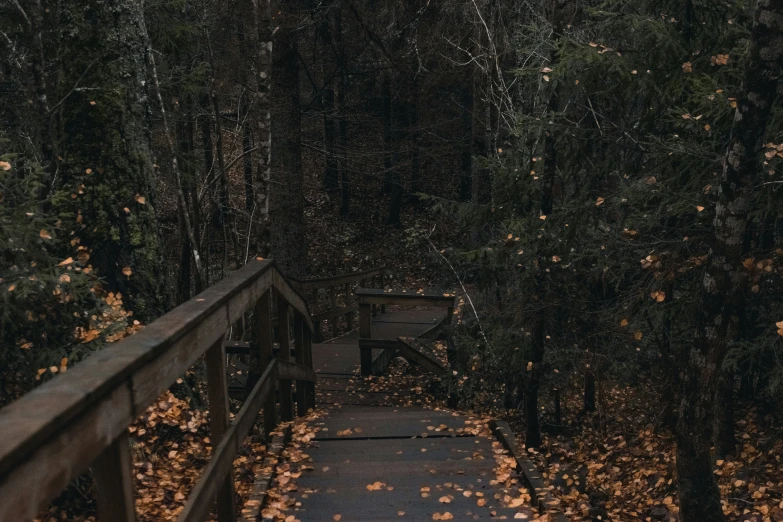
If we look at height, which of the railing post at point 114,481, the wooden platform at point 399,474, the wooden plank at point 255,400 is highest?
the railing post at point 114,481

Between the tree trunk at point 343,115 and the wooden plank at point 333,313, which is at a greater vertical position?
the tree trunk at point 343,115

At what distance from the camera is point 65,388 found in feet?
5.19

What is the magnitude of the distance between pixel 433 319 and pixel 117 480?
1262 cm

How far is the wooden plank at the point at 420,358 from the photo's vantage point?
9711 millimetres

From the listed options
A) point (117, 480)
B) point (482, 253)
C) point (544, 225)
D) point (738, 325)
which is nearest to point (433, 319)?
point (482, 253)

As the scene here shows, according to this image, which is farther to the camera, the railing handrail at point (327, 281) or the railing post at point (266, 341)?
the railing handrail at point (327, 281)

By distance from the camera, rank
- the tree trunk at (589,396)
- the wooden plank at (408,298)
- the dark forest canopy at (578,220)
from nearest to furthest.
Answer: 1. the dark forest canopy at (578,220)
2. the tree trunk at (589,396)
3. the wooden plank at (408,298)

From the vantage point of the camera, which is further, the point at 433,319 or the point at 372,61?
the point at 372,61

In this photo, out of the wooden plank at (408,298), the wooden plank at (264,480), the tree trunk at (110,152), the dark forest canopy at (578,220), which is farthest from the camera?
the wooden plank at (408,298)

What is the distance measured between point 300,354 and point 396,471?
198cm

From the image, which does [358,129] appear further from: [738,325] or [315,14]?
[738,325]

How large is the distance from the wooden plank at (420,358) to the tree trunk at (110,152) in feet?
16.2

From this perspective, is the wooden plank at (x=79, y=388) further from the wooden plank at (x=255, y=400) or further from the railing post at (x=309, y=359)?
the railing post at (x=309, y=359)

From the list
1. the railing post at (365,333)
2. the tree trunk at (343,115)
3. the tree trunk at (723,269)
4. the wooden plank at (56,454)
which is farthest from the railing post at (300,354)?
the tree trunk at (343,115)
